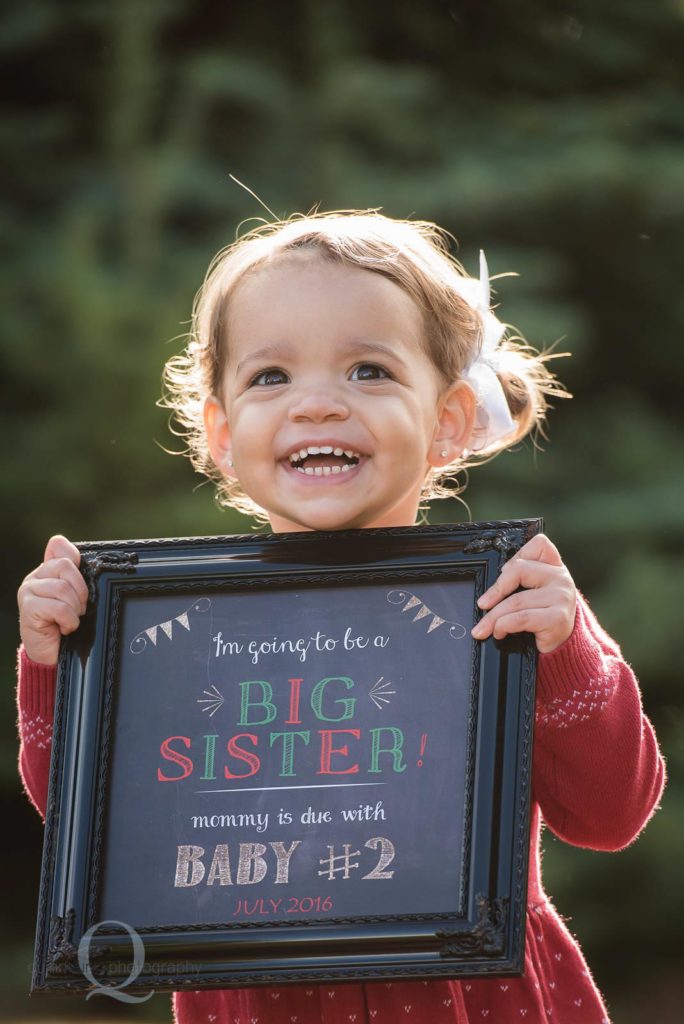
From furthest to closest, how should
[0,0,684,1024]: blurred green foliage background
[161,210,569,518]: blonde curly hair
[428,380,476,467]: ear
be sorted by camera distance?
[0,0,684,1024]: blurred green foliage background, [428,380,476,467]: ear, [161,210,569,518]: blonde curly hair

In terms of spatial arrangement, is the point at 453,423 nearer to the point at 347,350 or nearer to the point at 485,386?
the point at 485,386

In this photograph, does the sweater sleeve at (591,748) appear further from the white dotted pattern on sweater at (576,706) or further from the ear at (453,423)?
the ear at (453,423)

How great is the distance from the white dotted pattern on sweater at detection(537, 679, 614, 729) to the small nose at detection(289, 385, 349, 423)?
53 centimetres

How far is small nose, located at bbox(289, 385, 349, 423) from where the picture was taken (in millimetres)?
2111

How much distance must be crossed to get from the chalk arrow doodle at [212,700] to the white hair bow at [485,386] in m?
0.74

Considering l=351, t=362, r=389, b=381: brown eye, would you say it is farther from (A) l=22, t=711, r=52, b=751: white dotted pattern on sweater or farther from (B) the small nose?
(A) l=22, t=711, r=52, b=751: white dotted pattern on sweater

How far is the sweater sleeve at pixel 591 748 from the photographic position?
203 cm

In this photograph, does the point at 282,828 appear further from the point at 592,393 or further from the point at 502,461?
the point at 592,393

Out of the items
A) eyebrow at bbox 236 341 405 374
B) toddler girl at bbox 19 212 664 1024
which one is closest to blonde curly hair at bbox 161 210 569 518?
toddler girl at bbox 19 212 664 1024

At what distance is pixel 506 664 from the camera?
1.92m

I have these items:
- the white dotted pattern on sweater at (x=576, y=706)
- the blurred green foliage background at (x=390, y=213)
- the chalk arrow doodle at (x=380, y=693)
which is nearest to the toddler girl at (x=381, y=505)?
the white dotted pattern on sweater at (x=576, y=706)

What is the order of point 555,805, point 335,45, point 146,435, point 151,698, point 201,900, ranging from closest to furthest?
1. point 201,900
2. point 151,698
3. point 555,805
4. point 146,435
5. point 335,45

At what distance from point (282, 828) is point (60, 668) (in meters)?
0.40

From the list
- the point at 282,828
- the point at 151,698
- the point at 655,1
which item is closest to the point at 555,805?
the point at 282,828
